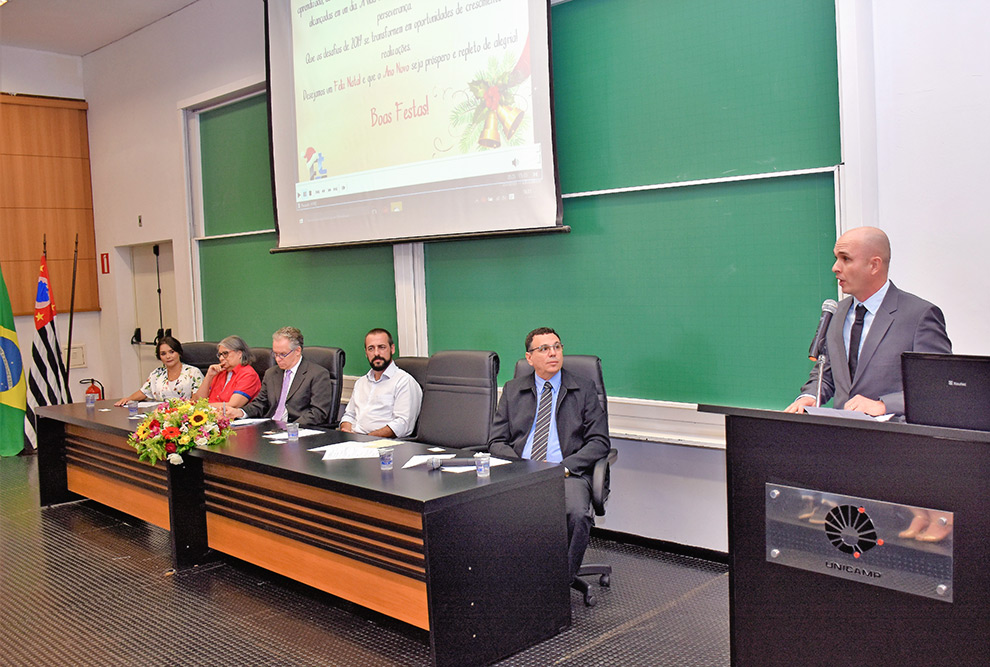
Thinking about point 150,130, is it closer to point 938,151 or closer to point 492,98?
point 492,98

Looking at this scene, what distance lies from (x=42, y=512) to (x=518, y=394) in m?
3.51

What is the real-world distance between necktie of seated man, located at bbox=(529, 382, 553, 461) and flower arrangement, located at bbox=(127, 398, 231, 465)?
1.49 meters

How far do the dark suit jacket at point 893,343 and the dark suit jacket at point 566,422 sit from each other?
3.66 ft

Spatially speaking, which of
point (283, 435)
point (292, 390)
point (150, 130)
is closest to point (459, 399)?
point (283, 435)

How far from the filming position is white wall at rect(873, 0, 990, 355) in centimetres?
297

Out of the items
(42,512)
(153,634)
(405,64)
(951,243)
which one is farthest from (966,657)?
(42,512)

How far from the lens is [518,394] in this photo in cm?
374

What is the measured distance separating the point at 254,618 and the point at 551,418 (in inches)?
58.2

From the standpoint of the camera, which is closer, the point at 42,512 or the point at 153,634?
the point at 153,634

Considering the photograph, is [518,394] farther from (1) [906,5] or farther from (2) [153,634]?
(1) [906,5]

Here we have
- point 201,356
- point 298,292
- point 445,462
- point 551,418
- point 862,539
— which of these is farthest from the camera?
point 298,292

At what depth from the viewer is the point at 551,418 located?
3.65 meters

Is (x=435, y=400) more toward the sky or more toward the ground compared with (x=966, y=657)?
more toward the sky

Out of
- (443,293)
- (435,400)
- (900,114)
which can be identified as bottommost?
(435,400)
